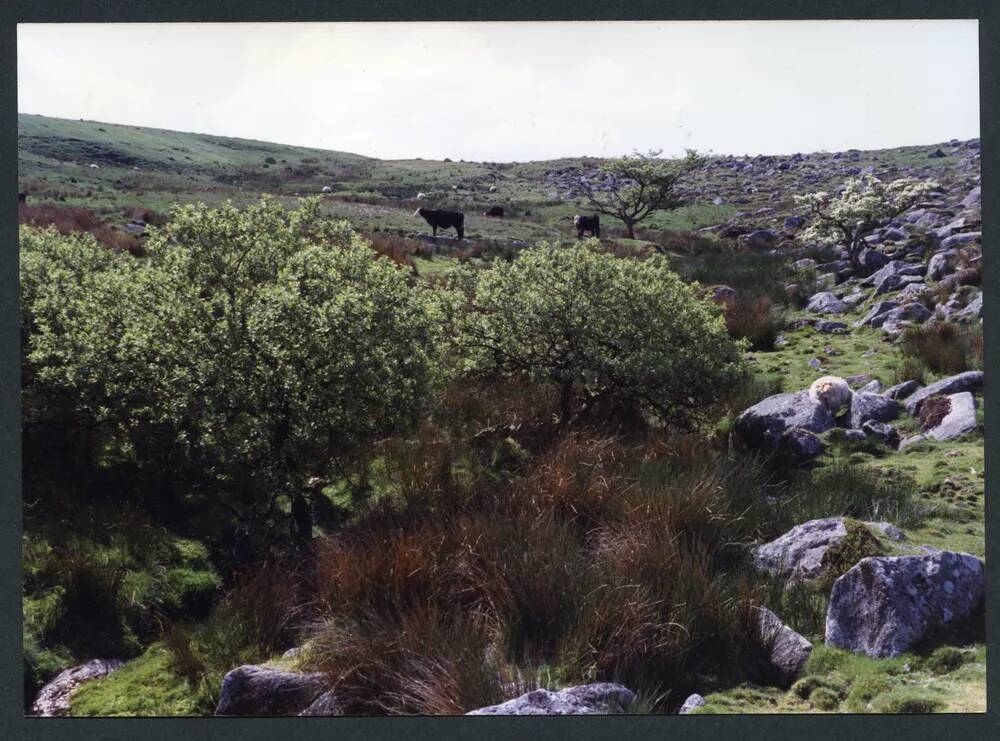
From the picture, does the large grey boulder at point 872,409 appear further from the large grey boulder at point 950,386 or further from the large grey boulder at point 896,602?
the large grey boulder at point 896,602

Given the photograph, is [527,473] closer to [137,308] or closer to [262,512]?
[262,512]

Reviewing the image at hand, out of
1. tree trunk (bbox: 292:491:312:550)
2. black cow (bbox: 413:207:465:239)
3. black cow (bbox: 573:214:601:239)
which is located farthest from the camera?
black cow (bbox: 573:214:601:239)

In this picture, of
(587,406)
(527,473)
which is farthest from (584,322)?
(527,473)

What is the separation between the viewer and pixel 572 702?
17.8 feet

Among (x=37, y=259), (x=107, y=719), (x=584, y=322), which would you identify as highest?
(x=37, y=259)

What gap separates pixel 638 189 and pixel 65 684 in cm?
3330

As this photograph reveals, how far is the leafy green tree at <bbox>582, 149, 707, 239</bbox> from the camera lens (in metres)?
32.7

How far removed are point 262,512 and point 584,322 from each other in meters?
4.49

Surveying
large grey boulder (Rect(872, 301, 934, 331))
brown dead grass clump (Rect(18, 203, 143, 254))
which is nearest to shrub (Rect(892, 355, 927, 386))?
large grey boulder (Rect(872, 301, 934, 331))

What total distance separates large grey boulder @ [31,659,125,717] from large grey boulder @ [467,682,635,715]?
332cm

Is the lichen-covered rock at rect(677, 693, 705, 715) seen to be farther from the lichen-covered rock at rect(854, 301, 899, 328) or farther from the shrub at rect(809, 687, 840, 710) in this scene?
the lichen-covered rock at rect(854, 301, 899, 328)

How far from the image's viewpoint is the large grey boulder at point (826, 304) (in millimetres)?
16016

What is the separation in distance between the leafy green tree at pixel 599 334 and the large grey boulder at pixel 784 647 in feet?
12.5

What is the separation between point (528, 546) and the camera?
6.57 metres
